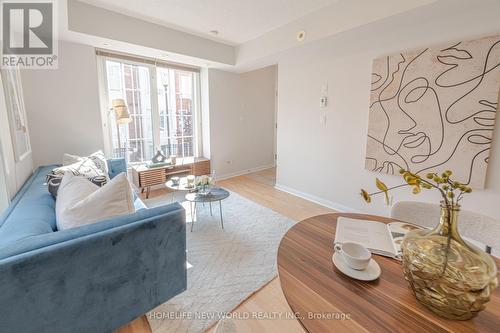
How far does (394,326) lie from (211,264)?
1.65m

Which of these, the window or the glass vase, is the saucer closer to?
the glass vase

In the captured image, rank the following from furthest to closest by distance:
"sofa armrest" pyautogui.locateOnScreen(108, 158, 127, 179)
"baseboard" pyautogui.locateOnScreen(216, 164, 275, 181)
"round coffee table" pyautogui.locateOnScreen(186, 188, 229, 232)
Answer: "baseboard" pyautogui.locateOnScreen(216, 164, 275, 181) → "sofa armrest" pyautogui.locateOnScreen(108, 158, 127, 179) → "round coffee table" pyautogui.locateOnScreen(186, 188, 229, 232)

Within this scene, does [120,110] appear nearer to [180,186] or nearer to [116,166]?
[116,166]

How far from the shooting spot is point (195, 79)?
442cm

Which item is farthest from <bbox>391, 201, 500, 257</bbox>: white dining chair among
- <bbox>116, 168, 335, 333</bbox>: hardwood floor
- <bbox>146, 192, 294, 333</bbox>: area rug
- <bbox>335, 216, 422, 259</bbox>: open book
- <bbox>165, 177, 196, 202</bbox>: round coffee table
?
<bbox>165, 177, 196, 202</bbox>: round coffee table

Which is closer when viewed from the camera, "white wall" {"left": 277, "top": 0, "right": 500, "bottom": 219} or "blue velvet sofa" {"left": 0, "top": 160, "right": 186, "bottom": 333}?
"blue velvet sofa" {"left": 0, "top": 160, "right": 186, "bottom": 333}

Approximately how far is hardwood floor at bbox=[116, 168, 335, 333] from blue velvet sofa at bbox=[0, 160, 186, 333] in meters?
0.39

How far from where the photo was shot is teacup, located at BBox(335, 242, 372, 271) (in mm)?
816

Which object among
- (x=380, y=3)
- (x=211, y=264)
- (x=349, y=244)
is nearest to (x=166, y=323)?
(x=211, y=264)

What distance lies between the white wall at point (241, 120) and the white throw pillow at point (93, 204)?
3.28 m

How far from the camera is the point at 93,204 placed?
1.21 m

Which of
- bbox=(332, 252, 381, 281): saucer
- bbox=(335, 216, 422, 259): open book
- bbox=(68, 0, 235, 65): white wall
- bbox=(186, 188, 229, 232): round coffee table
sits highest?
bbox=(68, 0, 235, 65): white wall

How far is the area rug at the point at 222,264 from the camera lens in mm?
1509

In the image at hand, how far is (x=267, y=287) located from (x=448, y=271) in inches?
53.7
